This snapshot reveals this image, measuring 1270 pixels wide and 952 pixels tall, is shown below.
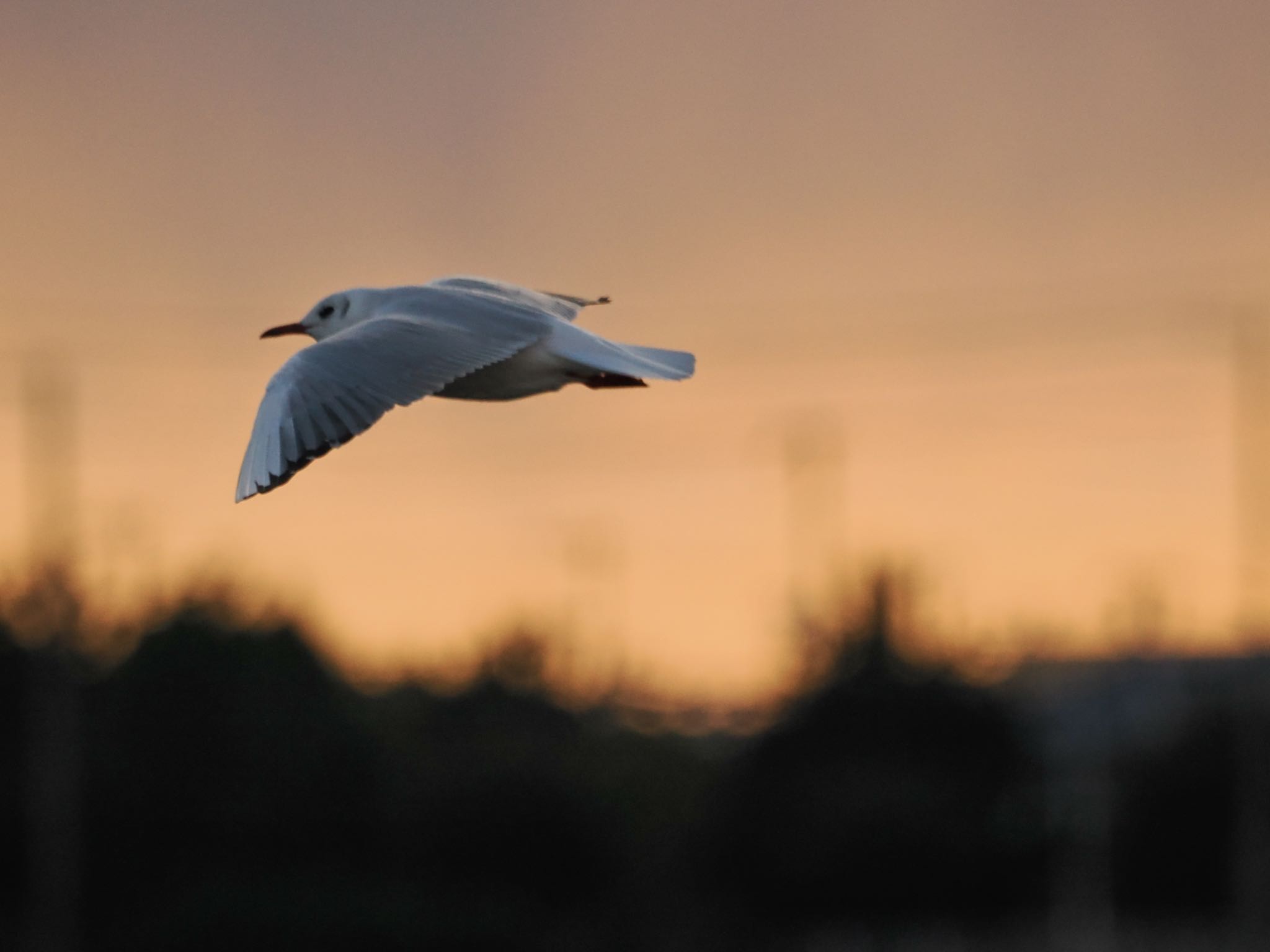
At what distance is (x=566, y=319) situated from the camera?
742 cm

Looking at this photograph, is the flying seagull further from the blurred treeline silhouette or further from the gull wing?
the blurred treeline silhouette

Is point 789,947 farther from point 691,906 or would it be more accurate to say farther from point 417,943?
point 417,943

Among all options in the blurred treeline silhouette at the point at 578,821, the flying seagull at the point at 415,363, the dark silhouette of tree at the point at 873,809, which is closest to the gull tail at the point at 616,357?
the flying seagull at the point at 415,363

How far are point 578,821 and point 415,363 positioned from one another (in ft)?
75.1

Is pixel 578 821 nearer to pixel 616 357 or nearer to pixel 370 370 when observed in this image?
pixel 616 357

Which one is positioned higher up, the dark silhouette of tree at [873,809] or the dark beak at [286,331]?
the dark beak at [286,331]

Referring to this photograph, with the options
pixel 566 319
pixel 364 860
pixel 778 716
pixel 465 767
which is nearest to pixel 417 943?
pixel 364 860

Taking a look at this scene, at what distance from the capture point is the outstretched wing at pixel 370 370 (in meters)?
5.88

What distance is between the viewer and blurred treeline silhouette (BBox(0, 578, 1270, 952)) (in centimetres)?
2691

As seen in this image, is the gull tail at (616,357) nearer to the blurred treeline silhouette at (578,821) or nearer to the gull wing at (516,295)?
the gull wing at (516,295)

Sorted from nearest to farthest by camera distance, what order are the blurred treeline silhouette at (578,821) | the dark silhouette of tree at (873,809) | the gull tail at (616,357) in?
the gull tail at (616,357) < the blurred treeline silhouette at (578,821) < the dark silhouette of tree at (873,809)

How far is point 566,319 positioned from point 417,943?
19.9 metres

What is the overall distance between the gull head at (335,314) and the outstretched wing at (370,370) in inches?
8.1

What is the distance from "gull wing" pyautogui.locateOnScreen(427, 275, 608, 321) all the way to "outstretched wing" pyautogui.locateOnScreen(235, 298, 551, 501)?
229 mm
